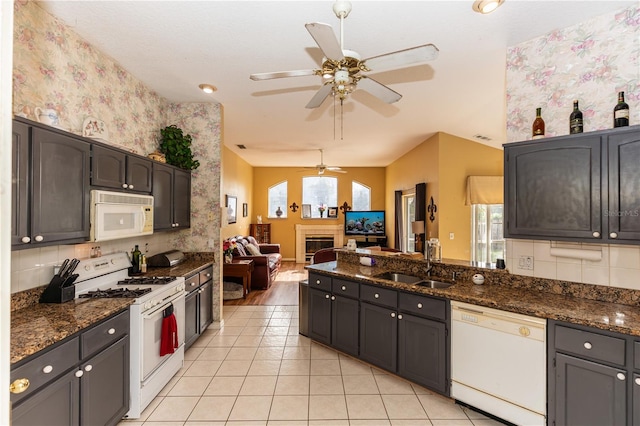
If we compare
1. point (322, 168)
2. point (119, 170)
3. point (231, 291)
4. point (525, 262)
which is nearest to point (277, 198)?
point (322, 168)

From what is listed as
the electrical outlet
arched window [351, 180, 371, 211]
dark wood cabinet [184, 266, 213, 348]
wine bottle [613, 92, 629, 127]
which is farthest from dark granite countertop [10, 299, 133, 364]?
arched window [351, 180, 371, 211]

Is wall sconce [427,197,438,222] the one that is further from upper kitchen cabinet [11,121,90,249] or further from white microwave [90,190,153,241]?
upper kitchen cabinet [11,121,90,249]

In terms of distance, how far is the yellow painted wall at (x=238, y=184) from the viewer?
6.53 metres

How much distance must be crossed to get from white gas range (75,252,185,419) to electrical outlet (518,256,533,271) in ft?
10.4

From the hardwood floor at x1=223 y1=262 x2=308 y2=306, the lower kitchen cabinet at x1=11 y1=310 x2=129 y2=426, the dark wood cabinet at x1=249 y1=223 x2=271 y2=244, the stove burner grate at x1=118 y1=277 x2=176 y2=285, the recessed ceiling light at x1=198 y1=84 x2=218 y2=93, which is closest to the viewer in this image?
the lower kitchen cabinet at x1=11 y1=310 x2=129 y2=426

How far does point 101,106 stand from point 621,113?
4286mm

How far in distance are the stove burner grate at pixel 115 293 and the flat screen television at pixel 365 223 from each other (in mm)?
7073

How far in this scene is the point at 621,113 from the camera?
205 centimetres

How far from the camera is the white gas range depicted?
2.31 metres

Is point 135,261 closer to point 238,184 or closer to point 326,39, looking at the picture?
point 326,39

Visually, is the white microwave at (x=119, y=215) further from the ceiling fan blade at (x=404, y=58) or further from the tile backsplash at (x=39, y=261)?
the ceiling fan blade at (x=404, y=58)

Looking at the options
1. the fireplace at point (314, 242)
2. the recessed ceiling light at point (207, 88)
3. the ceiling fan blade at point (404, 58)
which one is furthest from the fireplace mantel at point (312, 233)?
the ceiling fan blade at point (404, 58)

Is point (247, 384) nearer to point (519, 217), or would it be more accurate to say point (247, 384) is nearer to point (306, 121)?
point (519, 217)

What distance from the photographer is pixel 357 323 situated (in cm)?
312
